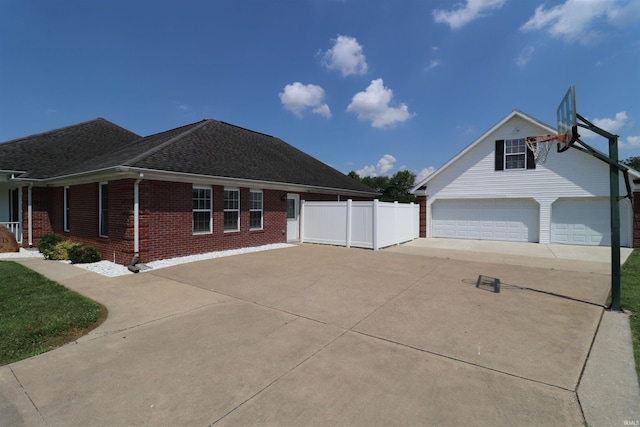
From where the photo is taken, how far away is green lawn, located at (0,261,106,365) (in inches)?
165

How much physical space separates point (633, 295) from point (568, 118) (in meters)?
3.98

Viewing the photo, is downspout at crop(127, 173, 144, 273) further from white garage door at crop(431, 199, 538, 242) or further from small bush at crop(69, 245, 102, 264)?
white garage door at crop(431, 199, 538, 242)

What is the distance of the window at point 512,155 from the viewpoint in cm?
1639

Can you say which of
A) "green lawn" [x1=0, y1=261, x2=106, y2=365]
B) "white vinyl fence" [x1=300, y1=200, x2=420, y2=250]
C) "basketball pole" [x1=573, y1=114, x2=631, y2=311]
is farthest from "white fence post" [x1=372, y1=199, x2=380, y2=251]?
"green lawn" [x1=0, y1=261, x2=106, y2=365]

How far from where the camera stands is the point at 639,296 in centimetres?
641

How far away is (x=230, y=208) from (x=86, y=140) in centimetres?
1133

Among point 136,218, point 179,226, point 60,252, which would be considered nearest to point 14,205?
point 60,252

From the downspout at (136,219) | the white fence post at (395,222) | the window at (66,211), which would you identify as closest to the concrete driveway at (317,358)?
the downspout at (136,219)

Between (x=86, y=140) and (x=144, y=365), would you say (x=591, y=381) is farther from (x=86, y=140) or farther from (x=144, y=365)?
(x=86, y=140)

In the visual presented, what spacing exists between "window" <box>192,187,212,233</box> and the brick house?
0.04 metres

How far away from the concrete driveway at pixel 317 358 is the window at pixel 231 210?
16.5ft

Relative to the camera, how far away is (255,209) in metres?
13.5

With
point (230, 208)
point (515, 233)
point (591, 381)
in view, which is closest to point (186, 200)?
point (230, 208)

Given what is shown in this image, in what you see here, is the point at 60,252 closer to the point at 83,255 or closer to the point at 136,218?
the point at 83,255
